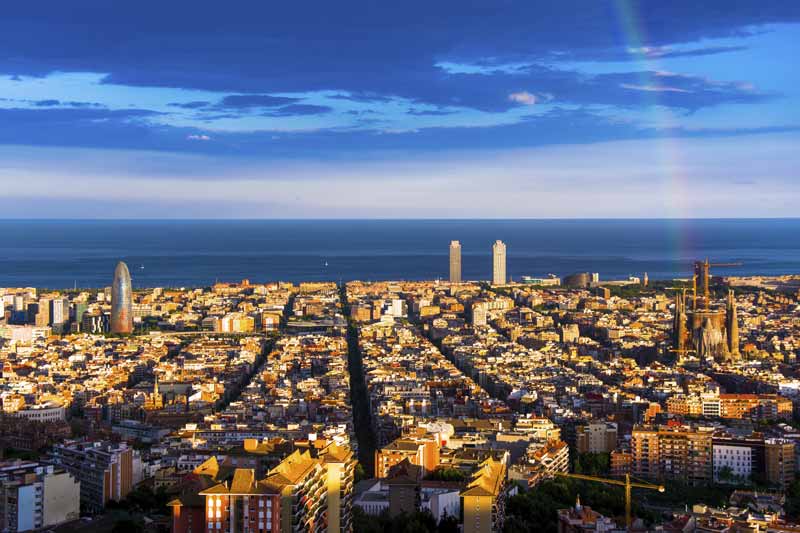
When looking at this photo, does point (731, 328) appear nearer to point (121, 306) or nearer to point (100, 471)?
point (121, 306)

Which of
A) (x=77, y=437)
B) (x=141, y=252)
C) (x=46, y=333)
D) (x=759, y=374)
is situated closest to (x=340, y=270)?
(x=141, y=252)

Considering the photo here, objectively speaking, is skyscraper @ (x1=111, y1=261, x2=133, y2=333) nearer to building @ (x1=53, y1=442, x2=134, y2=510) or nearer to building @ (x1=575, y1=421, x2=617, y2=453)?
building @ (x1=575, y1=421, x2=617, y2=453)

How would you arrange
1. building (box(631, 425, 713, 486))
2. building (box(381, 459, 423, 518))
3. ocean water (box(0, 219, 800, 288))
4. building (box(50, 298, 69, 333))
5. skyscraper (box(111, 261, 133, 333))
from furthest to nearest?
ocean water (box(0, 219, 800, 288))
building (box(50, 298, 69, 333))
skyscraper (box(111, 261, 133, 333))
building (box(631, 425, 713, 486))
building (box(381, 459, 423, 518))

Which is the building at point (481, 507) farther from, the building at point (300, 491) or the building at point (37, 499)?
the building at point (37, 499)

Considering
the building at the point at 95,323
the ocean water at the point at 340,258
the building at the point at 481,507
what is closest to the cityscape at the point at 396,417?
the building at the point at 481,507

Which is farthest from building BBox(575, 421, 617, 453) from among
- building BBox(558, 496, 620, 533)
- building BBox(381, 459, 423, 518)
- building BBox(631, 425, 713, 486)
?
building BBox(558, 496, 620, 533)

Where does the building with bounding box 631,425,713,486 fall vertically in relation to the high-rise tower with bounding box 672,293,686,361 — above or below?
below
